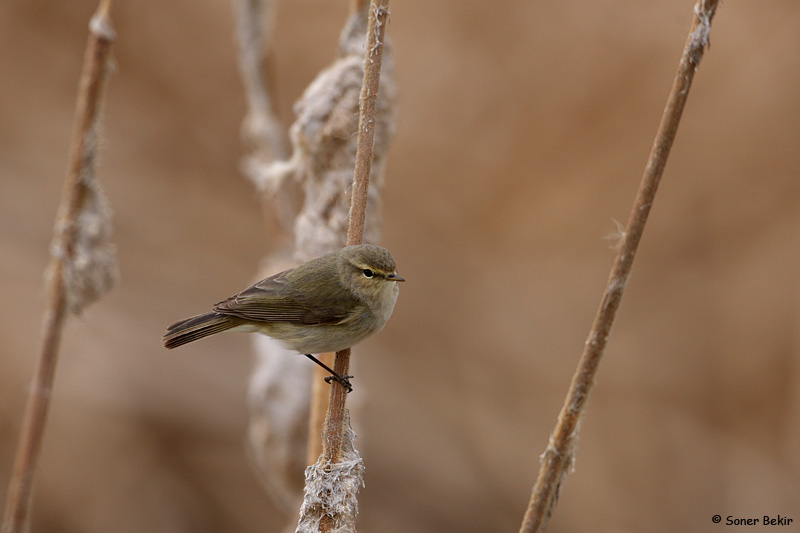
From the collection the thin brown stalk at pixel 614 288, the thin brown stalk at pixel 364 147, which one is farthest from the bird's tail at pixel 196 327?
the thin brown stalk at pixel 614 288

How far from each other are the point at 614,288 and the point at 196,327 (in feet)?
4.59

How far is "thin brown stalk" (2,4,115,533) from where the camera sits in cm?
198

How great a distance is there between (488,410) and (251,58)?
2.30m

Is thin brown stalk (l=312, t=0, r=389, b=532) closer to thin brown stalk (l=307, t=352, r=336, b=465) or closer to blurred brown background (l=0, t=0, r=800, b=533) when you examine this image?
thin brown stalk (l=307, t=352, r=336, b=465)

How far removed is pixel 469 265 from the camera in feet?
13.0

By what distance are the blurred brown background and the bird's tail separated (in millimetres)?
1719

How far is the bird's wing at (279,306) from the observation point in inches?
93.0

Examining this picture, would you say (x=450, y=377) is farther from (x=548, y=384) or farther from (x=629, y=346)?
(x=629, y=346)

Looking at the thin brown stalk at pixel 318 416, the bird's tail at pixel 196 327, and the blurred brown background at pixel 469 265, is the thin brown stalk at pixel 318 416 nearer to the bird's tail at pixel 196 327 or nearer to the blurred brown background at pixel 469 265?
the bird's tail at pixel 196 327

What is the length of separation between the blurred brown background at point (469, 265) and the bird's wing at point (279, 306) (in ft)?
5.38

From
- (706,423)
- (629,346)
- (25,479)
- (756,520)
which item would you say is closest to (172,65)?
(25,479)

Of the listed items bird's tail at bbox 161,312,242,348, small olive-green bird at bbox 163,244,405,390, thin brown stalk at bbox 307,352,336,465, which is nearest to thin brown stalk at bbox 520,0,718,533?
thin brown stalk at bbox 307,352,336,465

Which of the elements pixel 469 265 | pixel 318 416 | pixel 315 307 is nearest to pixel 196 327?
pixel 315 307

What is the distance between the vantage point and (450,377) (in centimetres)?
396
